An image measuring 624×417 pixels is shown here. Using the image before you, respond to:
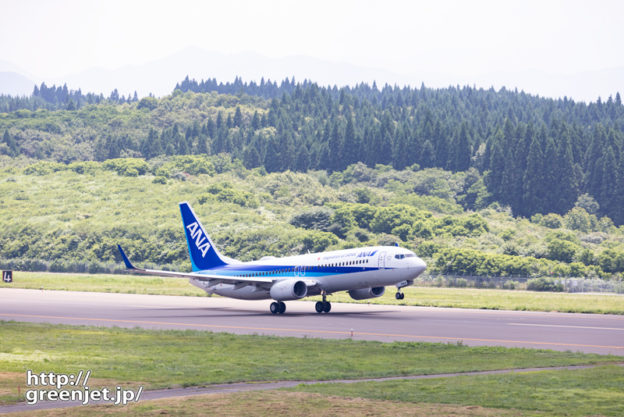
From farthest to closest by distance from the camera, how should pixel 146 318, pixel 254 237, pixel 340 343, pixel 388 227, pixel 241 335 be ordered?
1. pixel 388 227
2. pixel 254 237
3. pixel 146 318
4. pixel 241 335
5. pixel 340 343

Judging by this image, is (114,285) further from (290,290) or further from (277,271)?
(290,290)

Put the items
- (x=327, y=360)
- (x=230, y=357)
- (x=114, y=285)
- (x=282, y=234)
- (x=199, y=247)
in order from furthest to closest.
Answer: (x=282, y=234) → (x=114, y=285) → (x=199, y=247) → (x=230, y=357) → (x=327, y=360)

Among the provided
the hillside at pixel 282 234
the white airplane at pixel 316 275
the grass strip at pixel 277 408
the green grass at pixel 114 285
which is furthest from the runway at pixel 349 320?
the hillside at pixel 282 234

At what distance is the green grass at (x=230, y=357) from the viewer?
2670 cm

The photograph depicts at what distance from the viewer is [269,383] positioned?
82.7ft

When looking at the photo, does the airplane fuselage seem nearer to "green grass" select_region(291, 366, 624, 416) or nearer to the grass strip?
"green grass" select_region(291, 366, 624, 416)

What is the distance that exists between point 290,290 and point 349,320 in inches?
234

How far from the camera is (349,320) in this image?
5044cm

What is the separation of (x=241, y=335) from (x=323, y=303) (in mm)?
16984

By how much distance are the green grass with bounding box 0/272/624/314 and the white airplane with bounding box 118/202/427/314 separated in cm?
1203

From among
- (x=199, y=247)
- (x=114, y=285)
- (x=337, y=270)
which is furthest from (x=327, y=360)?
(x=114, y=285)

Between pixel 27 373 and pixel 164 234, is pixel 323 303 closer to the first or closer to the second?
pixel 27 373

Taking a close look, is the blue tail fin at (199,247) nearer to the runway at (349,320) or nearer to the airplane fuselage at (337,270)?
the airplane fuselage at (337,270)

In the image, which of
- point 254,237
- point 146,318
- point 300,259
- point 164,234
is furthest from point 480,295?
point 164,234
